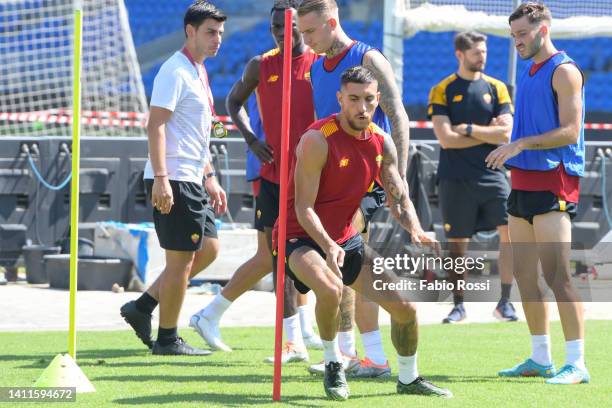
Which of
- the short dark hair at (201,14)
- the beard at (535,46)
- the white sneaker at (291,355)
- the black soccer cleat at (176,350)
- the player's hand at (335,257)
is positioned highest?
the short dark hair at (201,14)

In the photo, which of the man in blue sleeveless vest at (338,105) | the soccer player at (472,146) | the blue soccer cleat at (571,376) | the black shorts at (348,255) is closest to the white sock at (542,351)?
the blue soccer cleat at (571,376)

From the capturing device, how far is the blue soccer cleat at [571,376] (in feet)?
22.2

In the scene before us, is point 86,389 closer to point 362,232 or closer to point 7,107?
point 362,232

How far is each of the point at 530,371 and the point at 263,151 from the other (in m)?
2.15

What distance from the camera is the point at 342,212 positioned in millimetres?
6301

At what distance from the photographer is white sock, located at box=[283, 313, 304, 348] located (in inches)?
307

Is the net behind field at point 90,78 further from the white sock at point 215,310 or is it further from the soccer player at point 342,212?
the soccer player at point 342,212

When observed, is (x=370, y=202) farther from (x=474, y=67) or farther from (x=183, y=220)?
(x=474, y=67)

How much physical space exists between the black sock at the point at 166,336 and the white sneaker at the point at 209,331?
327mm

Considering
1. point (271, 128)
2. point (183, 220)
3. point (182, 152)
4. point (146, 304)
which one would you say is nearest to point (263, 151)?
point (271, 128)

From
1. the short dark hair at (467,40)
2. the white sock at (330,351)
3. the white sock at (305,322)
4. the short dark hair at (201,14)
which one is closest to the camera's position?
the white sock at (330,351)

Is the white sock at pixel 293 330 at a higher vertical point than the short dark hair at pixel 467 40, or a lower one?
lower

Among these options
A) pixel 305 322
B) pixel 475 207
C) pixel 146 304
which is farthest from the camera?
pixel 475 207

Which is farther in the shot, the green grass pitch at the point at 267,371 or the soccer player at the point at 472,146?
the soccer player at the point at 472,146
